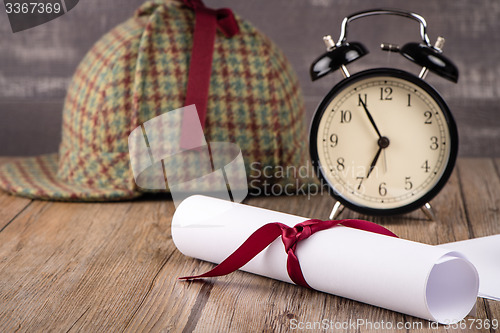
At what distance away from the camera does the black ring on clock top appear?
1051 mm

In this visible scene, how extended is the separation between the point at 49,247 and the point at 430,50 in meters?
0.69

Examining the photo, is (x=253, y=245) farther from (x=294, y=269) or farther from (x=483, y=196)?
(x=483, y=196)

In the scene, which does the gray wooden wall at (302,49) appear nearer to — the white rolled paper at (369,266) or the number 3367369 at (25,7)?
the number 3367369 at (25,7)

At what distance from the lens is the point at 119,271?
90 centimetres

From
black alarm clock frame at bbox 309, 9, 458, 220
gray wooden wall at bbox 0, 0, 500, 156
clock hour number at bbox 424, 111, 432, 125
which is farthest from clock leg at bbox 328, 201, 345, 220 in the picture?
gray wooden wall at bbox 0, 0, 500, 156

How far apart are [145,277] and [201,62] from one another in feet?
1.64

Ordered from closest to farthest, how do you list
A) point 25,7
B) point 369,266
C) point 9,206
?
point 369,266
point 9,206
point 25,7

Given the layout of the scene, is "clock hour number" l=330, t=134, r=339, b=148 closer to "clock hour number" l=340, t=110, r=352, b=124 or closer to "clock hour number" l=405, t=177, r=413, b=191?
"clock hour number" l=340, t=110, r=352, b=124

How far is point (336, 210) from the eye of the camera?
1.09 metres

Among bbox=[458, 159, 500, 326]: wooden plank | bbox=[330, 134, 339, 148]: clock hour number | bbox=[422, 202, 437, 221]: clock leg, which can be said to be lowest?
bbox=[458, 159, 500, 326]: wooden plank

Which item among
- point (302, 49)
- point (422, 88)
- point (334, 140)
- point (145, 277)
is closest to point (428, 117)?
point (422, 88)

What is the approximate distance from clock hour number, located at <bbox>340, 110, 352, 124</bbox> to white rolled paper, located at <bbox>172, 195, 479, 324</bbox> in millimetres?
277

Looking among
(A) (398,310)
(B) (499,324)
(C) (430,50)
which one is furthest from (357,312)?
(C) (430,50)

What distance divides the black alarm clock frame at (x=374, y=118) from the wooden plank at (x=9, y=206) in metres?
0.56
